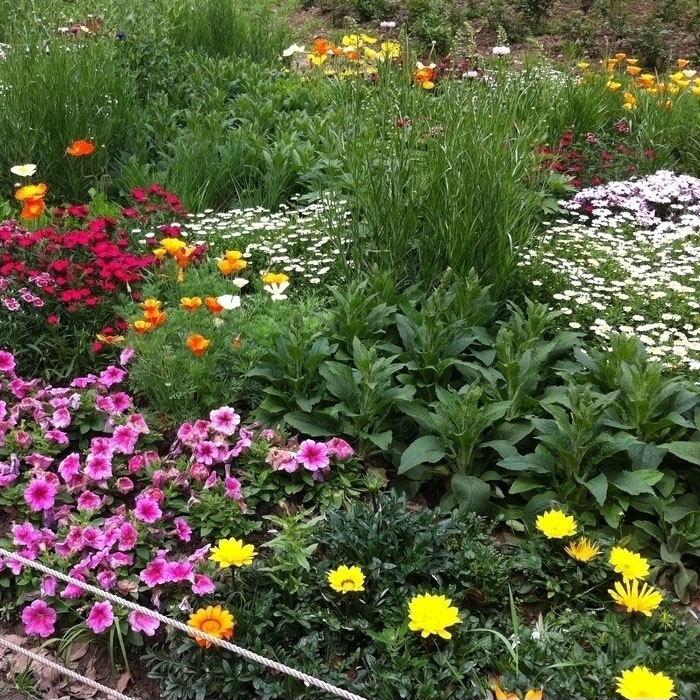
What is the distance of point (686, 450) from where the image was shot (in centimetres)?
255

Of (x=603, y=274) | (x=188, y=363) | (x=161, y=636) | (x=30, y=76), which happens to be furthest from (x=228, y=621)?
(x=30, y=76)

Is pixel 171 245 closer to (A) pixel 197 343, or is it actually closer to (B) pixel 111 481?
(A) pixel 197 343

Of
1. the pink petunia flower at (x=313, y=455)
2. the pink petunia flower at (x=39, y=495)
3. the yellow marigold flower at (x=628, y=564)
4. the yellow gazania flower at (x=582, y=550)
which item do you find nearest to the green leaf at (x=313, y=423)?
the pink petunia flower at (x=313, y=455)

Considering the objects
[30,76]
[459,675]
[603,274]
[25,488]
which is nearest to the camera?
[459,675]

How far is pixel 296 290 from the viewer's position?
3717 mm

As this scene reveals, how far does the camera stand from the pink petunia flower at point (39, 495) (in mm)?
2551

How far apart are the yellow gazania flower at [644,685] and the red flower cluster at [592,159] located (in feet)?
11.6

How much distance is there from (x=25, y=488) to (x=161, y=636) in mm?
754

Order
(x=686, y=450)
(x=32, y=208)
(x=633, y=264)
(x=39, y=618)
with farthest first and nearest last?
(x=633, y=264) → (x=32, y=208) → (x=686, y=450) → (x=39, y=618)

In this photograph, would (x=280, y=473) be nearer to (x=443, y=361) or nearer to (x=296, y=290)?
(x=443, y=361)

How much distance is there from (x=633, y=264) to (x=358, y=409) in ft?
6.10

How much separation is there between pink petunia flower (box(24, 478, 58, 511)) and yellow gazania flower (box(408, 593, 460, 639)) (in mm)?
1260

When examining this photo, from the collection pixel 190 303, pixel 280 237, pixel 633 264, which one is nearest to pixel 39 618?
pixel 190 303

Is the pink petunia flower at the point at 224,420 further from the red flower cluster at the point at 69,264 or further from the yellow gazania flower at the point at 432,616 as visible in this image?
the yellow gazania flower at the point at 432,616
